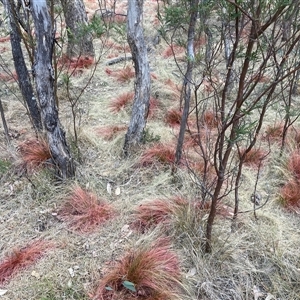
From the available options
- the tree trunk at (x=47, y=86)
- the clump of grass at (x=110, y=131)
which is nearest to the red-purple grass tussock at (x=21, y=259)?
A: the tree trunk at (x=47, y=86)

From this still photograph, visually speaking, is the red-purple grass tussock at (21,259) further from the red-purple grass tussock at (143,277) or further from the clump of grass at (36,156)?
the clump of grass at (36,156)

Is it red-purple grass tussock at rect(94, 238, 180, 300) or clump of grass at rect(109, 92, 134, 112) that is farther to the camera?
clump of grass at rect(109, 92, 134, 112)

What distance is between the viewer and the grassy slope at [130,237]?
196 centimetres

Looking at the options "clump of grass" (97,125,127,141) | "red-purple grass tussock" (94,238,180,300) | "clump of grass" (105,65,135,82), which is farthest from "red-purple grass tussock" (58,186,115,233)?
"clump of grass" (105,65,135,82)

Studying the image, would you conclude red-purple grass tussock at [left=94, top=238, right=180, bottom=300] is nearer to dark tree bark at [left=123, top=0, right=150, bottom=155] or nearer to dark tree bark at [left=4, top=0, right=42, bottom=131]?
dark tree bark at [left=123, top=0, right=150, bottom=155]

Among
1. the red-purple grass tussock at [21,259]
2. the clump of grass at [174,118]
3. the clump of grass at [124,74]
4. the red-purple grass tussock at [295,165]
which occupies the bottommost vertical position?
the red-purple grass tussock at [21,259]

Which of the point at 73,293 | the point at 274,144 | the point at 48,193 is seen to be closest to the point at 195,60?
the point at 274,144

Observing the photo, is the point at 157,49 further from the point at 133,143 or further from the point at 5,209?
the point at 5,209

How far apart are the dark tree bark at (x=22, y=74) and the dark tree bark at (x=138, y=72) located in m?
1.01

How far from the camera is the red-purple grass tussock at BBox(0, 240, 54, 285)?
79.3 inches

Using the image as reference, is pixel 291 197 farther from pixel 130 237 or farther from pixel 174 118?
pixel 174 118

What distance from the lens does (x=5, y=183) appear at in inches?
114

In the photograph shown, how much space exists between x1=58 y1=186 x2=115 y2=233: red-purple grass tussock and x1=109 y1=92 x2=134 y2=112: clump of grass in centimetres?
183

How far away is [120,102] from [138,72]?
1.30 meters
